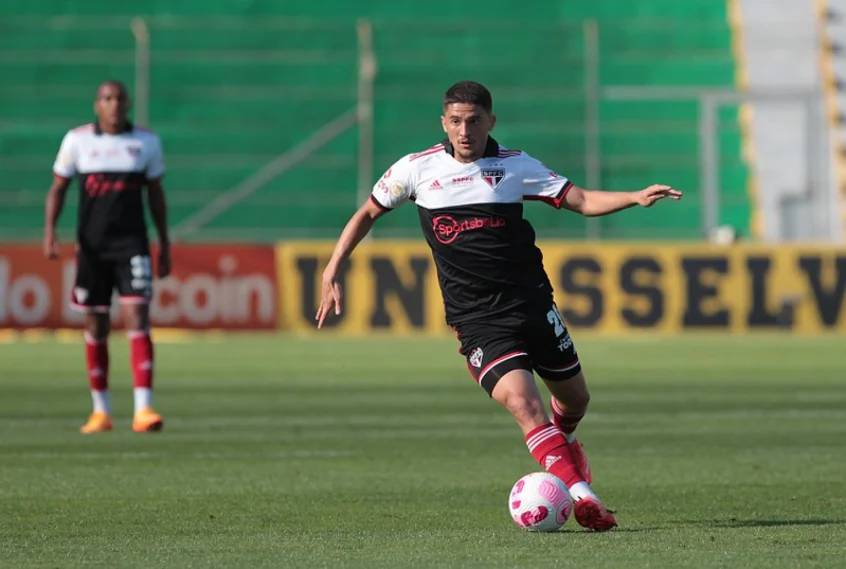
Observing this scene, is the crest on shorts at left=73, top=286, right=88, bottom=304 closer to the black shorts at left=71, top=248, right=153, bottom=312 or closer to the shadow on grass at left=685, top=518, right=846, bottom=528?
the black shorts at left=71, top=248, right=153, bottom=312

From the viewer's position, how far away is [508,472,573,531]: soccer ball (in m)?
7.01

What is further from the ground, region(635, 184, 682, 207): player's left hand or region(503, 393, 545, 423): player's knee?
region(635, 184, 682, 207): player's left hand

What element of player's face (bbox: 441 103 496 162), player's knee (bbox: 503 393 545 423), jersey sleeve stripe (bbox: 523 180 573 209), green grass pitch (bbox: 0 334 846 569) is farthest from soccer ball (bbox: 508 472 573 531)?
player's face (bbox: 441 103 496 162)

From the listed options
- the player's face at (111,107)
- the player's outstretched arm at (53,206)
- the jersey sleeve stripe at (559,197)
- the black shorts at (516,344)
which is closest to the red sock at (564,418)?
the black shorts at (516,344)

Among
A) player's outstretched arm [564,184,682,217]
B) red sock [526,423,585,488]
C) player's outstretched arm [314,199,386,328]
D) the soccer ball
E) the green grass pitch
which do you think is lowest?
Answer: the green grass pitch

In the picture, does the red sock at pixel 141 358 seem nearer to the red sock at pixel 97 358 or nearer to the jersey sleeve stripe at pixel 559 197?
the red sock at pixel 97 358

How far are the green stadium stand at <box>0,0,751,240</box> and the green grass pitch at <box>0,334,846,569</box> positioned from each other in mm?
9659

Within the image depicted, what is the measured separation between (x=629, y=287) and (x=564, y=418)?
1481cm

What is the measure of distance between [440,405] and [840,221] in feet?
50.3

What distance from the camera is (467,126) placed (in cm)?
749

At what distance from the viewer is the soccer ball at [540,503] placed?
7.01 metres

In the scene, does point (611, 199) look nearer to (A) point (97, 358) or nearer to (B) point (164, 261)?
(B) point (164, 261)

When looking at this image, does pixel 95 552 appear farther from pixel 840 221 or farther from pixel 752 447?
pixel 840 221

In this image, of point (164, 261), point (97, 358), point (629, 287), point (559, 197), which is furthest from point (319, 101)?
point (559, 197)
